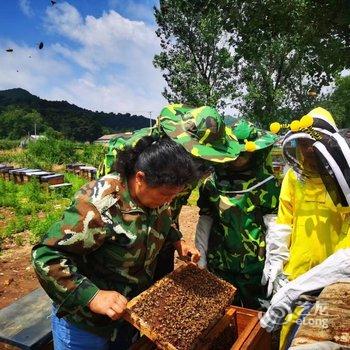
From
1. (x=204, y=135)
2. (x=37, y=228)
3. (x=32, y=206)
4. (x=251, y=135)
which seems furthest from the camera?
(x=32, y=206)

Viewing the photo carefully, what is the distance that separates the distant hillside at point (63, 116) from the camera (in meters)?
104

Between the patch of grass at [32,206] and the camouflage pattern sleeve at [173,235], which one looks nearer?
the camouflage pattern sleeve at [173,235]

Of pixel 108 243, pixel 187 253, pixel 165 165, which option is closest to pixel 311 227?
pixel 187 253

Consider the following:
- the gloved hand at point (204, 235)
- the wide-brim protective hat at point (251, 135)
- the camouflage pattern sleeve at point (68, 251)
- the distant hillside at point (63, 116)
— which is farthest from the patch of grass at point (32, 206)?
the distant hillside at point (63, 116)

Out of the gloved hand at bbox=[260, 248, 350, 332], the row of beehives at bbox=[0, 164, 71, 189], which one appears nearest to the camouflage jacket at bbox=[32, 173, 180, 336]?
the gloved hand at bbox=[260, 248, 350, 332]

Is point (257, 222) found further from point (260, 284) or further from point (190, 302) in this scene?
point (190, 302)

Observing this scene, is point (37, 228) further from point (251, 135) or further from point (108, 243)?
point (108, 243)

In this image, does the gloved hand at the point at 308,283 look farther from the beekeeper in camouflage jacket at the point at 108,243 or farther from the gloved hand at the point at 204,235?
the gloved hand at the point at 204,235

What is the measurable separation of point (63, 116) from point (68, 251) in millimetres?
116237

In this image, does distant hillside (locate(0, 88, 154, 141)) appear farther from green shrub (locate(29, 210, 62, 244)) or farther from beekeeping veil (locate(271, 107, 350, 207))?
beekeeping veil (locate(271, 107, 350, 207))

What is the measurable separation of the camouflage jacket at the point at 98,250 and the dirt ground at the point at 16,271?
14.5ft

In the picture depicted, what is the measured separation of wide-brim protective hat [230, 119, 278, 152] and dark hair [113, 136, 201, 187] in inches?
42.5

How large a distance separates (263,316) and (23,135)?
353 feet

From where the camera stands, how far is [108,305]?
1.85 metres
